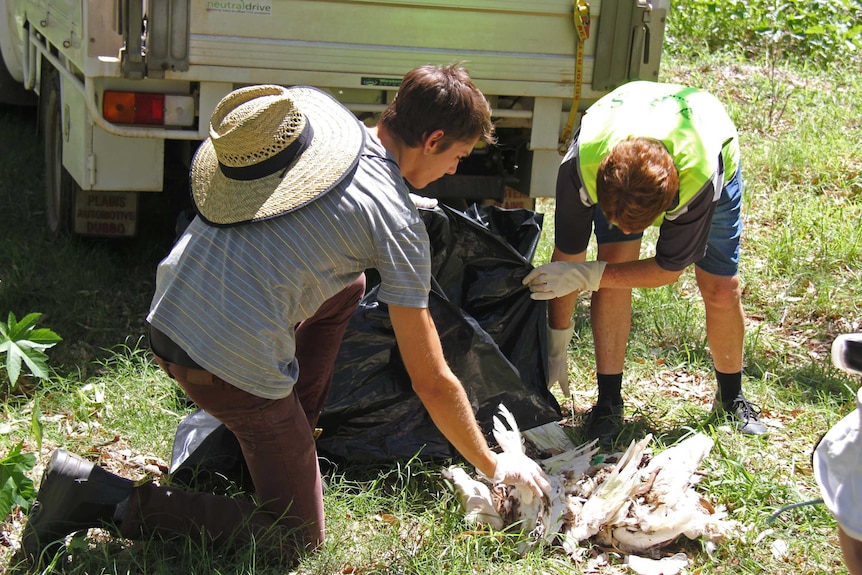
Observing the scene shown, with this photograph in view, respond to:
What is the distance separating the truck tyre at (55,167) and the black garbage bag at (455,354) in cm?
226

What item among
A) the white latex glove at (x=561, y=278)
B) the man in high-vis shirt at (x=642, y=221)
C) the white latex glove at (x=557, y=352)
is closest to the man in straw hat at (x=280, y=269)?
the man in high-vis shirt at (x=642, y=221)

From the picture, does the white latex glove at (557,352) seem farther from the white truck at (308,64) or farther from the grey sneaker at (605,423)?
the white truck at (308,64)

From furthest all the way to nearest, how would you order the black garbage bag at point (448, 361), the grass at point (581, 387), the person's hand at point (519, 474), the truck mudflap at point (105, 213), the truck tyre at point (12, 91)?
the truck tyre at point (12, 91) < the truck mudflap at point (105, 213) < the black garbage bag at point (448, 361) < the grass at point (581, 387) < the person's hand at point (519, 474)

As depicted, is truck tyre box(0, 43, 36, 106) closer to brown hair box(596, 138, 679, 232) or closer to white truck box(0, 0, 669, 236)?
white truck box(0, 0, 669, 236)

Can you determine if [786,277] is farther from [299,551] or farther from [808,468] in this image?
[299,551]

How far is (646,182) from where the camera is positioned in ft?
8.80

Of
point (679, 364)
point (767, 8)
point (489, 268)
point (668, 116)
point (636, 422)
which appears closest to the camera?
point (668, 116)

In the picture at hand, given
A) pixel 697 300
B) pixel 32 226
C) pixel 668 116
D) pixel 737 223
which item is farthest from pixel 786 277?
pixel 32 226

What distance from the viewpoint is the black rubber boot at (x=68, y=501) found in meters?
2.52

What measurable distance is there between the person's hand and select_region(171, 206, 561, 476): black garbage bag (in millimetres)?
496

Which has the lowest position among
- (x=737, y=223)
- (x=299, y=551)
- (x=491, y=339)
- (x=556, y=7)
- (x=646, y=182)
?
(x=299, y=551)

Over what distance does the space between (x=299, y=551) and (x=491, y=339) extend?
921 millimetres

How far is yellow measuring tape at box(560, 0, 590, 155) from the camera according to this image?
4.30 meters

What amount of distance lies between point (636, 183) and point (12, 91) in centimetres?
549
